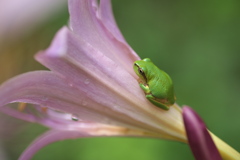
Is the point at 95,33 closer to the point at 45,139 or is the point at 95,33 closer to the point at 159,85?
the point at 159,85

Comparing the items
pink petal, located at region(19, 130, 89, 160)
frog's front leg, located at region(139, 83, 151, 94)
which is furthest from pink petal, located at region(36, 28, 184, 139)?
pink petal, located at region(19, 130, 89, 160)

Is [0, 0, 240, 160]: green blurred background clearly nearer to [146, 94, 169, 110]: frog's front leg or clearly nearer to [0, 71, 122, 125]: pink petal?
[146, 94, 169, 110]: frog's front leg

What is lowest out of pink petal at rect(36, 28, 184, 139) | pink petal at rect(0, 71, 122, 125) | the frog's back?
pink petal at rect(0, 71, 122, 125)

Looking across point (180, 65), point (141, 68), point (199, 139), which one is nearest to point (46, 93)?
point (141, 68)

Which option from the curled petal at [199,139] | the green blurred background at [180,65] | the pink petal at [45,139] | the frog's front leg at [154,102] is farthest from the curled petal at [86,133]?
the green blurred background at [180,65]

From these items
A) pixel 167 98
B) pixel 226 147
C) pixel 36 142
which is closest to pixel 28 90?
pixel 36 142
